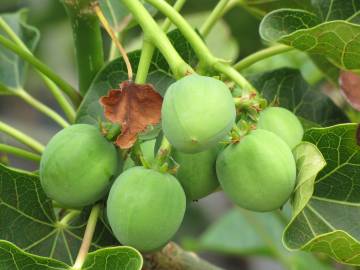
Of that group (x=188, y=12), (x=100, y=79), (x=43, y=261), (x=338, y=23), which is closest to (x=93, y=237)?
(x=43, y=261)

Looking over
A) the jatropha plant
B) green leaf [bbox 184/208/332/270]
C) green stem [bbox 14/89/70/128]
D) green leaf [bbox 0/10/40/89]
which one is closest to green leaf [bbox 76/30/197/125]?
the jatropha plant

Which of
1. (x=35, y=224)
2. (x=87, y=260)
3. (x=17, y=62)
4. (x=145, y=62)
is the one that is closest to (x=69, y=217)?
(x=35, y=224)

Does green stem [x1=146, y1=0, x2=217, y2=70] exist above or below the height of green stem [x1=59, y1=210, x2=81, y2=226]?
above

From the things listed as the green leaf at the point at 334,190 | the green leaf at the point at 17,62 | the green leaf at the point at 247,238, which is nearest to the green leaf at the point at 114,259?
the green leaf at the point at 334,190

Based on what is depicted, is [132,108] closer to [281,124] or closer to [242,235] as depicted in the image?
[281,124]

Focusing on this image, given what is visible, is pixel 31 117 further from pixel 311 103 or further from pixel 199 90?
pixel 199 90

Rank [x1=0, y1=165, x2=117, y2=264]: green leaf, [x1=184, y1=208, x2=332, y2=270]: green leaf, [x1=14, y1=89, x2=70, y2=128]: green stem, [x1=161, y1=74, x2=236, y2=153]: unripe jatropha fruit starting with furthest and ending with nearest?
[x1=184, y1=208, x2=332, y2=270]: green leaf < [x1=14, y1=89, x2=70, y2=128]: green stem < [x1=0, y1=165, x2=117, y2=264]: green leaf < [x1=161, y1=74, x2=236, y2=153]: unripe jatropha fruit

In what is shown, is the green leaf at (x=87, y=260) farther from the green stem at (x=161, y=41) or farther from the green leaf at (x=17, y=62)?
the green leaf at (x=17, y=62)

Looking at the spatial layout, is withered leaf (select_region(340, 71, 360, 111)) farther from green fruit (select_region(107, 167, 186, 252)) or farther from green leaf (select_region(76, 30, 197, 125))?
green fruit (select_region(107, 167, 186, 252))
